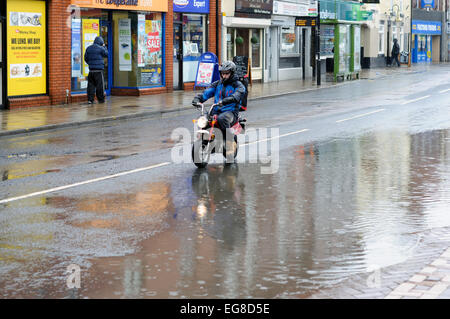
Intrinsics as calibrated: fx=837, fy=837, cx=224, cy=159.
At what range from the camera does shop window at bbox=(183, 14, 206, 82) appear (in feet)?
103

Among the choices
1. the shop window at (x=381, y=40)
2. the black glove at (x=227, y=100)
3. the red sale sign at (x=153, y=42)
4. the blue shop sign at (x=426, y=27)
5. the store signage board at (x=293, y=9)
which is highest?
the blue shop sign at (x=426, y=27)

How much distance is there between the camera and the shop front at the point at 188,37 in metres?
30.7

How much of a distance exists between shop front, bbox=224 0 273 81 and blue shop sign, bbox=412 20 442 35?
32.2 m

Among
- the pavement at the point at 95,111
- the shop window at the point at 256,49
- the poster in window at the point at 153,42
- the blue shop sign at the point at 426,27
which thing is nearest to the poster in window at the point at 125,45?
the poster in window at the point at 153,42

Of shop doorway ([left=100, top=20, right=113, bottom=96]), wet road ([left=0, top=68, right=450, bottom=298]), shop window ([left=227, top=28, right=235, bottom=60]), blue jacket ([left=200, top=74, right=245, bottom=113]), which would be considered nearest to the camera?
wet road ([left=0, top=68, right=450, bottom=298])

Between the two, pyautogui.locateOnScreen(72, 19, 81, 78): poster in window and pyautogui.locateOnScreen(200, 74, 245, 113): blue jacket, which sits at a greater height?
pyautogui.locateOnScreen(72, 19, 81, 78): poster in window

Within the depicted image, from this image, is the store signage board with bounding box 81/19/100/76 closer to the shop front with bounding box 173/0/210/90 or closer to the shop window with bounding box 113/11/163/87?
the shop window with bounding box 113/11/163/87

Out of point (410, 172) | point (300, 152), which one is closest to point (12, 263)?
point (410, 172)

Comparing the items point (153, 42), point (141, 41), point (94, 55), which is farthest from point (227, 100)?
point (153, 42)

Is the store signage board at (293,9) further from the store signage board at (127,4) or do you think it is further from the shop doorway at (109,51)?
the shop doorway at (109,51)

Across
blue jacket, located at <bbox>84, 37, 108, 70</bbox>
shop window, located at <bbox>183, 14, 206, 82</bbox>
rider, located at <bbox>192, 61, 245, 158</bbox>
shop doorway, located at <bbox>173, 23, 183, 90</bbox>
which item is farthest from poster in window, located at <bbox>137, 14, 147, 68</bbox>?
rider, located at <bbox>192, 61, 245, 158</bbox>

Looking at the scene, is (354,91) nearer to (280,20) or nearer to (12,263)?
(280,20)

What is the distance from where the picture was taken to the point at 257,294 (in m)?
6.22

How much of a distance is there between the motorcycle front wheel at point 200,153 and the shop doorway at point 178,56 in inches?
725
